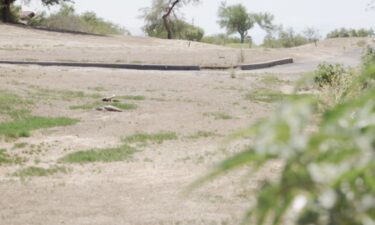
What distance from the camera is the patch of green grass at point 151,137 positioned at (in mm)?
12836

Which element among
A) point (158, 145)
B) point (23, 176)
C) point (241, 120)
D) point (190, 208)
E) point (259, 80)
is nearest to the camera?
point (190, 208)

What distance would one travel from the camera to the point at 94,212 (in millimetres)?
7906

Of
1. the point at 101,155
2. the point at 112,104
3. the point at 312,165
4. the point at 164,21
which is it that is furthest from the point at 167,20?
the point at 312,165

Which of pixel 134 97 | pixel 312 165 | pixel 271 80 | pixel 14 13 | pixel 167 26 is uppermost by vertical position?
pixel 14 13

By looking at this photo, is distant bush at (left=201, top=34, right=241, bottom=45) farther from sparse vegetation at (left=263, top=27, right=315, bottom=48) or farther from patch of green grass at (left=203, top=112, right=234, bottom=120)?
patch of green grass at (left=203, top=112, right=234, bottom=120)

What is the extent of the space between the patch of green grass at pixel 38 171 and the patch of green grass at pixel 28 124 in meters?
3.06

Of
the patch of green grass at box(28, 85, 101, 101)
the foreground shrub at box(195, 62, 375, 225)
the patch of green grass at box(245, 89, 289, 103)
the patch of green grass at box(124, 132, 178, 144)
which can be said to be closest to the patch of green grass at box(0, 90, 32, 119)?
the patch of green grass at box(28, 85, 101, 101)

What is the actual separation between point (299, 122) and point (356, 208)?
0.43 feet

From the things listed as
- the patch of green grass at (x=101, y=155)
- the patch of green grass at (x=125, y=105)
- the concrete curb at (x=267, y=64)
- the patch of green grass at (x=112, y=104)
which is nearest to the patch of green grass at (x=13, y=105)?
the patch of green grass at (x=112, y=104)

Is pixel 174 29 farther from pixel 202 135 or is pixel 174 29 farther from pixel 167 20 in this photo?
pixel 202 135

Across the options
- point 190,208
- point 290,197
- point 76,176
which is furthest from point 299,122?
point 76,176

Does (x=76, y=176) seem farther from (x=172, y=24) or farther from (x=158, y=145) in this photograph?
(x=172, y=24)

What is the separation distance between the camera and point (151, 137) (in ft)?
43.3

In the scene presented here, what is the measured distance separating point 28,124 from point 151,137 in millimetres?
2994
